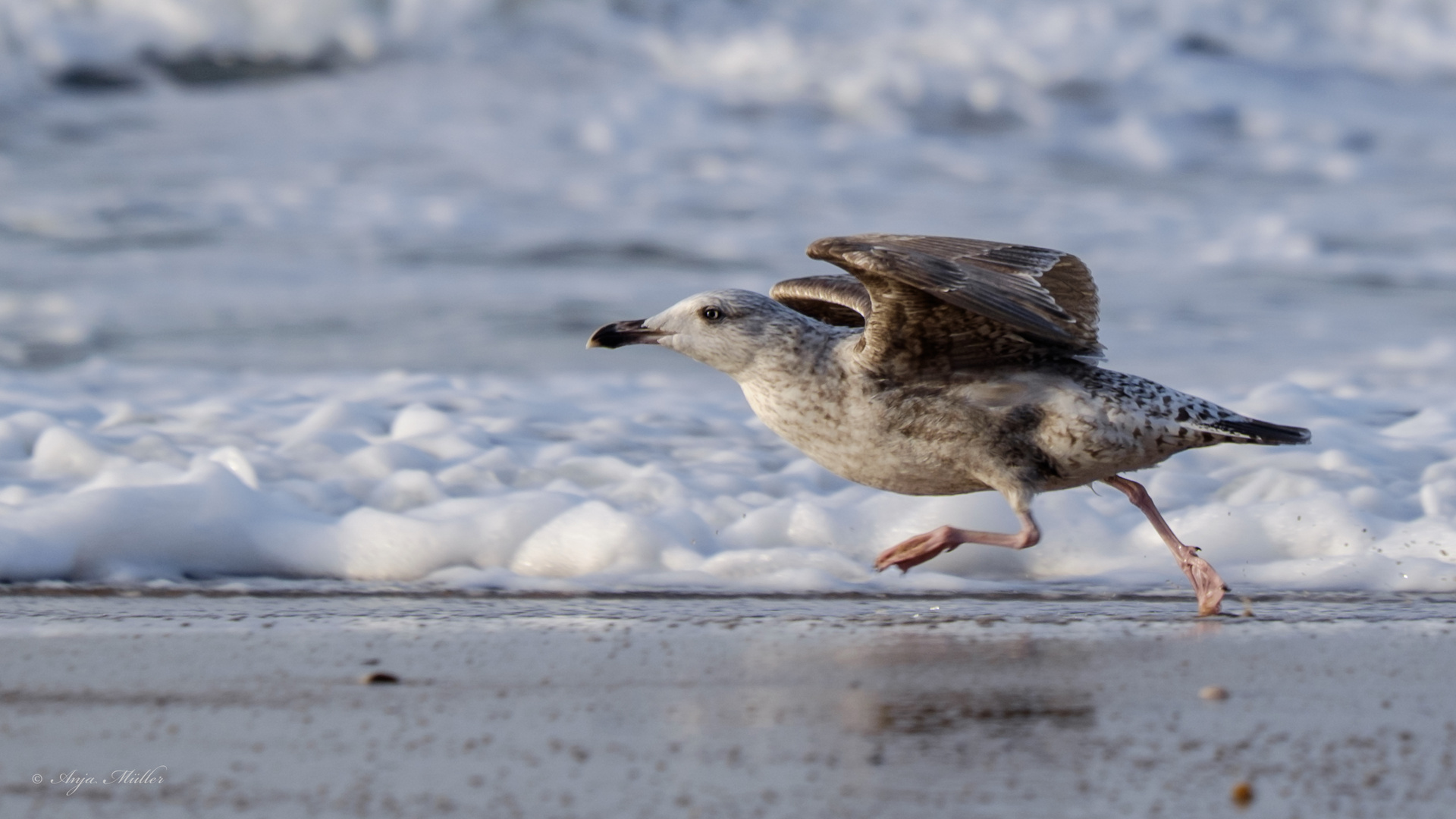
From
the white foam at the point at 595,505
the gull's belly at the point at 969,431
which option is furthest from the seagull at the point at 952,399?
the white foam at the point at 595,505

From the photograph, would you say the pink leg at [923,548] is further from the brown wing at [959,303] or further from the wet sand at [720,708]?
the brown wing at [959,303]

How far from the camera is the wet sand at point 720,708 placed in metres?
2.54

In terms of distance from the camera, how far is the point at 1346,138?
14.9 metres

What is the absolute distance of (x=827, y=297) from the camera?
195 inches

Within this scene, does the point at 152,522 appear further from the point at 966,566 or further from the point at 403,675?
the point at 966,566

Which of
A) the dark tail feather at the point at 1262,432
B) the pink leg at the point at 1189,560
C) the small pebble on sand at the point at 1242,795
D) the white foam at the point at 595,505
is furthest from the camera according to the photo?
the white foam at the point at 595,505

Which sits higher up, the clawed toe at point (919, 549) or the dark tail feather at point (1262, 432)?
the dark tail feather at point (1262, 432)

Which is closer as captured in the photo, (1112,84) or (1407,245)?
(1407,245)

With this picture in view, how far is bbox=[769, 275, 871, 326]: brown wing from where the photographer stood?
4922 millimetres

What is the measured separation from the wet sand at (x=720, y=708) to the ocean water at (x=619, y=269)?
71cm

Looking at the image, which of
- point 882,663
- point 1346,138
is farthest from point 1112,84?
point 882,663

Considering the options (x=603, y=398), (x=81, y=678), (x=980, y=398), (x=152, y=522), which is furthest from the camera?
(x=603, y=398)

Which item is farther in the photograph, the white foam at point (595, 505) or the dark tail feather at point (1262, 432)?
the white foam at point (595, 505)

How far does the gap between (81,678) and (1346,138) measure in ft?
45.7
